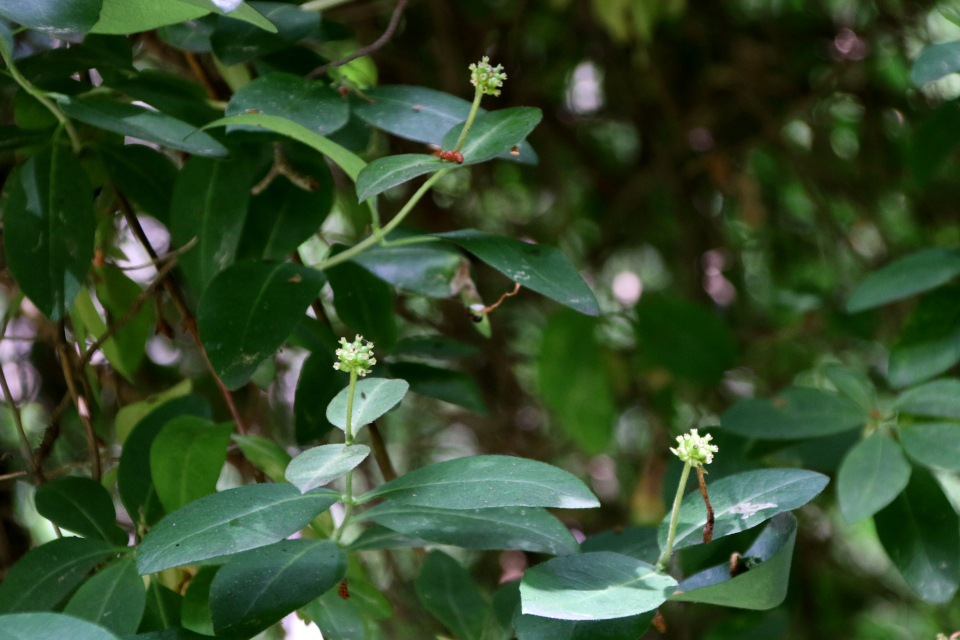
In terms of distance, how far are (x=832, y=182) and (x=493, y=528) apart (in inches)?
54.5

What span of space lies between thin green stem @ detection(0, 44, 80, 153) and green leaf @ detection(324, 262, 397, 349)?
25 cm

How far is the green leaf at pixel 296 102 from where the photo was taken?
0.64m

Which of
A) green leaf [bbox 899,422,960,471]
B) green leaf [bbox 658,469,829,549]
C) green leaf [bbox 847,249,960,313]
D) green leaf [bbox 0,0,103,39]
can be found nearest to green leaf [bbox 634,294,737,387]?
green leaf [bbox 847,249,960,313]

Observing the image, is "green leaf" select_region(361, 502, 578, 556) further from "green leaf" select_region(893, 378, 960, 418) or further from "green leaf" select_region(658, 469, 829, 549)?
"green leaf" select_region(893, 378, 960, 418)

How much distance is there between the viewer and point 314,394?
749 mm

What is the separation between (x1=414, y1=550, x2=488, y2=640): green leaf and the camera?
0.67 metres

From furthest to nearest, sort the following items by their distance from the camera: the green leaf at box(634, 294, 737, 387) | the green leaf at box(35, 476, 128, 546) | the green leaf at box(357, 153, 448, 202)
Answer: the green leaf at box(634, 294, 737, 387) < the green leaf at box(35, 476, 128, 546) < the green leaf at box(357, 153, 448, 202)

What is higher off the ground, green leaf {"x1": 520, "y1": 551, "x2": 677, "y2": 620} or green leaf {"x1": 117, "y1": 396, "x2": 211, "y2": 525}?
green leaf {"x1": 520, "y1": 551, "x2": 677, "y2": 620}

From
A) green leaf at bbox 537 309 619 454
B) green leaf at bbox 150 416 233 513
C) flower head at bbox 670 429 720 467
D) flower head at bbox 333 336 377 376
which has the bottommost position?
green leaf at bbox 537 309 619 454

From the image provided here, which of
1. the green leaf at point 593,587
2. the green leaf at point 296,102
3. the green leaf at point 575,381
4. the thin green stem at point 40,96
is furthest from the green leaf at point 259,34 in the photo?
the green leaf at point 575,381

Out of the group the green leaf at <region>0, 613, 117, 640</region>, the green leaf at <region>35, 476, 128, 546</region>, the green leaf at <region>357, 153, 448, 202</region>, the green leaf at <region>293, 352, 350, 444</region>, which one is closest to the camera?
the green leaf at <region>0, 613, 117, 640</region>

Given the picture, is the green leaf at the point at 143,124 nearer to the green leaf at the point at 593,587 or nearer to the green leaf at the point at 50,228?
the green leaf at the point at 50,228

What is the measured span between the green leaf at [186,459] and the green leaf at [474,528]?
151 mm

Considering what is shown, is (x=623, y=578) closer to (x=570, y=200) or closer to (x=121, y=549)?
(x=121, y=549)
